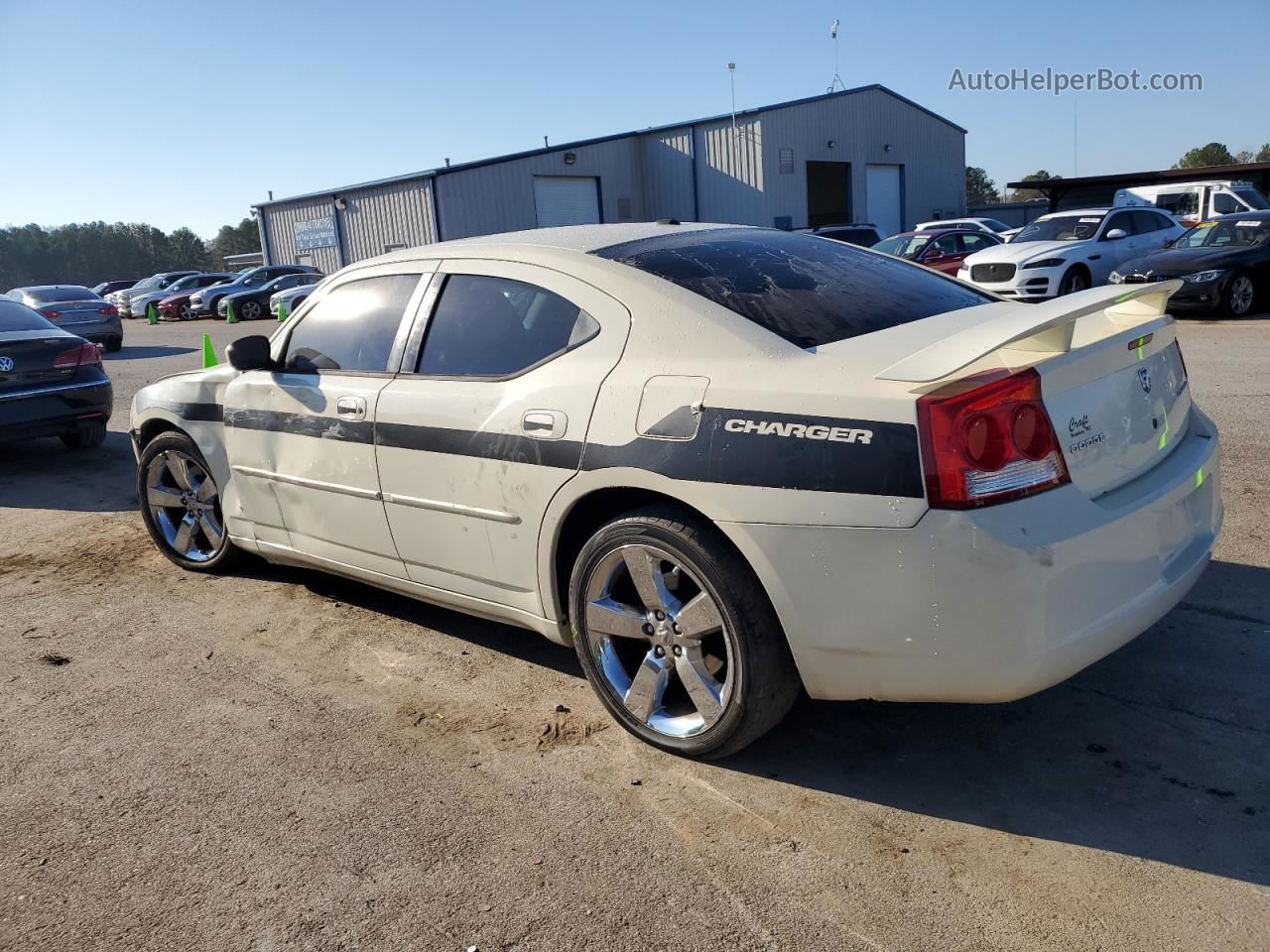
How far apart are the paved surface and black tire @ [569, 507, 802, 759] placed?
0.15m

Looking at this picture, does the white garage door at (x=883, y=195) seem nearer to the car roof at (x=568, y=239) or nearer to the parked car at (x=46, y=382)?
the parked car at (x=46, y=382)

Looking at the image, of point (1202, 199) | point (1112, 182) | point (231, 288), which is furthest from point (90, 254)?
point (1202, 199)

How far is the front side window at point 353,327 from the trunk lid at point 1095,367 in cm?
212

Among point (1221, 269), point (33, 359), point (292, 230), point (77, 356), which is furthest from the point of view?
point (292, 230)

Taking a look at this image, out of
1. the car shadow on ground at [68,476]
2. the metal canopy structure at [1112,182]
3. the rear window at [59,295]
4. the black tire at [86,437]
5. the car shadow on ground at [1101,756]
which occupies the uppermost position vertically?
the metal canopy structure at [1112,182]

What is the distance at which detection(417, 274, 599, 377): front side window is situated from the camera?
3447 mm

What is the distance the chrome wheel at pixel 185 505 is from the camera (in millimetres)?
5141

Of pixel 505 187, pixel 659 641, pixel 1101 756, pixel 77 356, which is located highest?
pixel 505 187

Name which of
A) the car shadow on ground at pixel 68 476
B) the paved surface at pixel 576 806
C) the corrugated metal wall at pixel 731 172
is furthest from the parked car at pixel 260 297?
the paved surface at pixel 576 806

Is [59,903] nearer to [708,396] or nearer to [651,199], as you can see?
[708,396]

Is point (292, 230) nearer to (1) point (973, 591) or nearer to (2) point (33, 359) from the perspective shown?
(2) point (33, 359)

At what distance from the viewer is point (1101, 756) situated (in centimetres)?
305

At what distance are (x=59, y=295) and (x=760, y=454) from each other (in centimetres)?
2351

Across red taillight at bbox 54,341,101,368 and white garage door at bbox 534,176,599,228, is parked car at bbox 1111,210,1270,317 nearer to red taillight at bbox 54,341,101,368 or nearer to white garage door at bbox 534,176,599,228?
red taillight at bbox 54,341,101,368
